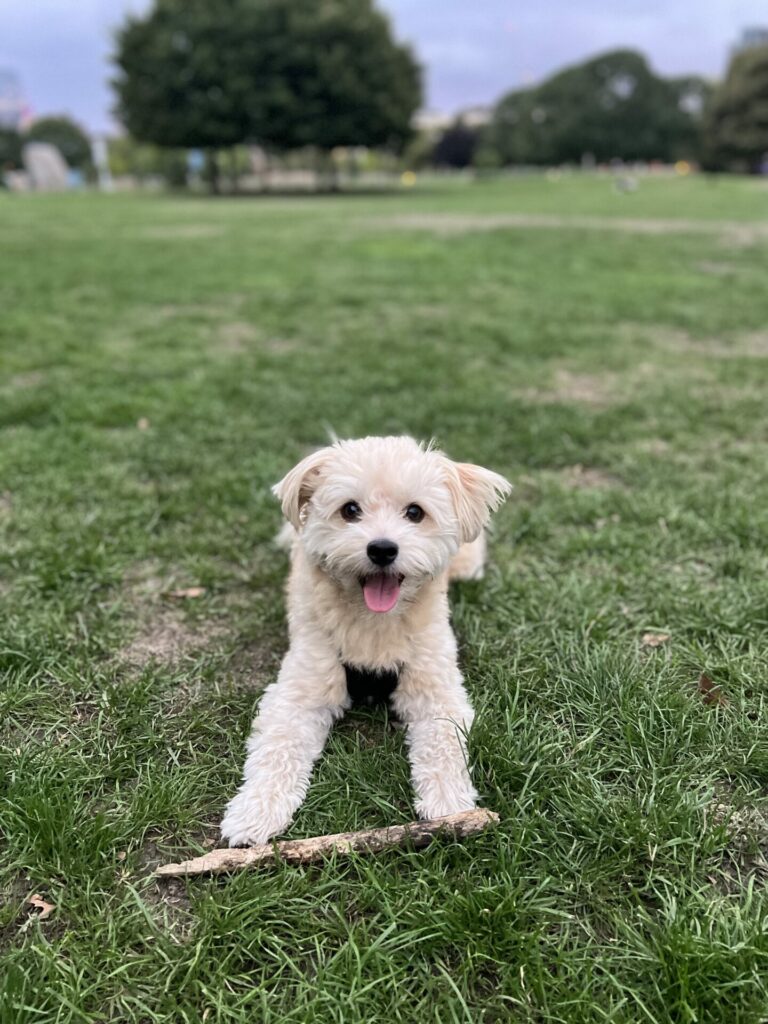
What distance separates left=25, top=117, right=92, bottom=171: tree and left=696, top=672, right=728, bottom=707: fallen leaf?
9544 cm

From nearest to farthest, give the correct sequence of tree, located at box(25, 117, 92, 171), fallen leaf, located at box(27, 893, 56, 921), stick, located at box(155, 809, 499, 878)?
fallen leaf, located at box(27, 893, 56, 921) → stick, located at box(155, 809, 499, 878) → tree, located at box(25, 117, 92, 171)

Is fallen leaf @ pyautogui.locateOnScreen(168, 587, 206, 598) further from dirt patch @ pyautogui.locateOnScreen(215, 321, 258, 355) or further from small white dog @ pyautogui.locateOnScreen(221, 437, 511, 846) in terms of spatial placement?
dirt patch @ pyautogui.locateOnScreen(215, 321, 258, 355)

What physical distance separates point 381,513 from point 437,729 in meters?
0.83

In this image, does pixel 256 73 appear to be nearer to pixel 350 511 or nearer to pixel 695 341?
pixel 695 341

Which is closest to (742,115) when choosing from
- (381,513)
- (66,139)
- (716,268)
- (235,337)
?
(716,268)

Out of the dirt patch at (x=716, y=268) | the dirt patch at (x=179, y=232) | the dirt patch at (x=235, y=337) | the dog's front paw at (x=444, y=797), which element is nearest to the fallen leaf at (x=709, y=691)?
the dog's front paw at (x=444, y=797)

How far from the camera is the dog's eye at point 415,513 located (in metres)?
2.77

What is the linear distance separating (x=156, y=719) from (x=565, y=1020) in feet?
5.71

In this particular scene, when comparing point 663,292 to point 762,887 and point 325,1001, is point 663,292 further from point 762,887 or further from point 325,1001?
point 325,1001

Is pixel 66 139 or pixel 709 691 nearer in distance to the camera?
pixel 709 691

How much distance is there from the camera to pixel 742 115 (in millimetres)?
58500

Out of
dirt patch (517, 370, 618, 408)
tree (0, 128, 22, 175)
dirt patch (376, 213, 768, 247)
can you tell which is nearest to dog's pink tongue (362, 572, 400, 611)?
dirt patch (517, 370, 618, 408)

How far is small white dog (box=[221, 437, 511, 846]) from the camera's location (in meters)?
2.60

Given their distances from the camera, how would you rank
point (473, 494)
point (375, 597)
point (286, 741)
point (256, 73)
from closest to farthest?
Answer: 1. point (286, 741)
2. point (375, 597)
3. point (473, 494)
4. point (256, 73)
